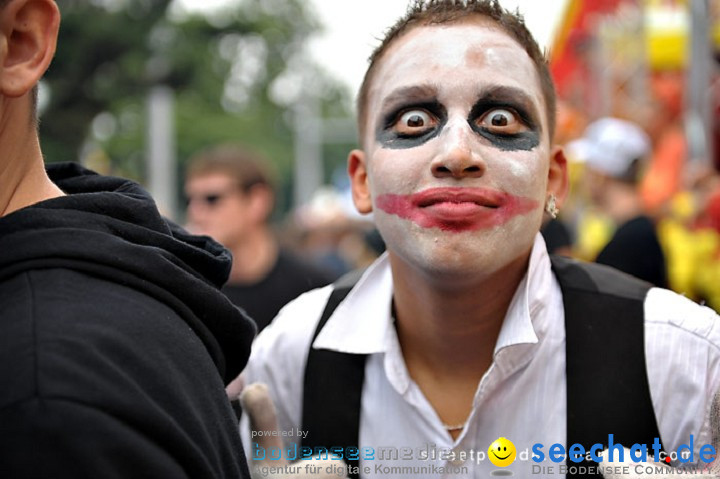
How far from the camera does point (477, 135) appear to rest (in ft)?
7.18

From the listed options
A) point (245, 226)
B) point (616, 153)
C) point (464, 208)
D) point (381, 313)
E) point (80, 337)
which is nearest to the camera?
point (80, 337)

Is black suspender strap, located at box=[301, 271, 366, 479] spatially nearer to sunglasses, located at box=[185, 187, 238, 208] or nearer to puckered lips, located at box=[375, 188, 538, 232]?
puckered lips, located at box=[375, 188, 538, 232]

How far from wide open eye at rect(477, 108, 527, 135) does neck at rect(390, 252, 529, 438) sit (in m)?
0.33

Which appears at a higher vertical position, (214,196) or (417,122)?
(417,122)

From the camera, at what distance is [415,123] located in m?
2.24

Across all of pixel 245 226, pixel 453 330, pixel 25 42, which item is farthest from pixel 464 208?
pixel 245 226

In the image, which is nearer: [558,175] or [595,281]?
[595,281]

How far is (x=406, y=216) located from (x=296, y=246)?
9.56 meters

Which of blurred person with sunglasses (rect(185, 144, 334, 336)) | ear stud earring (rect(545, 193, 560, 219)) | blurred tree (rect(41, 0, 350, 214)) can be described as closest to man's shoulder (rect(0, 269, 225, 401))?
ear stud earring (rect(545, 193, 560, 219))

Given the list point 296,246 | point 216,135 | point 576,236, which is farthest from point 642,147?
point 216,135

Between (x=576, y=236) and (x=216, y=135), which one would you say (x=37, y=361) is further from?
(x=216, y=135)

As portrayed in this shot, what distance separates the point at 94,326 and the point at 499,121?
1.30 metres

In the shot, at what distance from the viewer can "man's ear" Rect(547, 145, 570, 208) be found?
8.04 ft

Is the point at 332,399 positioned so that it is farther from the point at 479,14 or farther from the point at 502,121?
the point at 479,14
